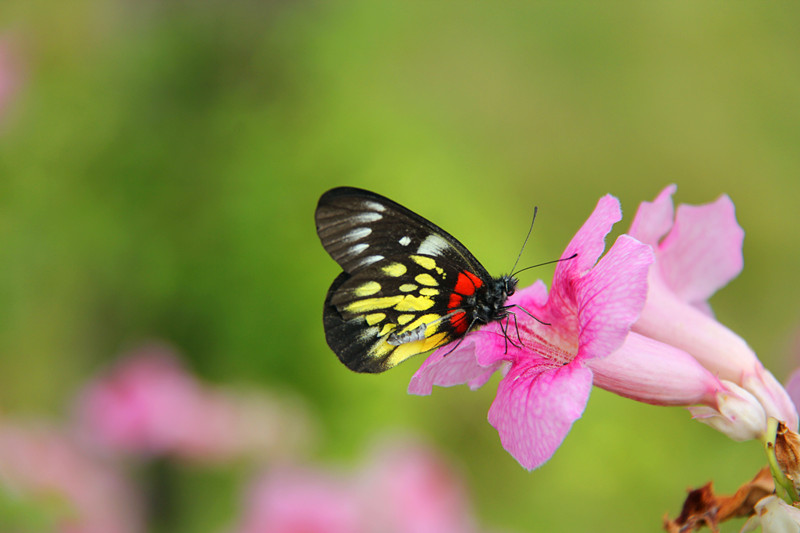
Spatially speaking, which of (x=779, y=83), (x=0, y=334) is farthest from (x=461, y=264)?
(x=779, y=83)

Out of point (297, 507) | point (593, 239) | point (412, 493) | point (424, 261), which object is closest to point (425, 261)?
point (424, 261)

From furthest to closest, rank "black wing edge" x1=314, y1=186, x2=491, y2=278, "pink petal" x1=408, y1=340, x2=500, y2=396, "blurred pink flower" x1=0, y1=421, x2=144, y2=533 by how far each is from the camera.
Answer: "blurred pink flower" x1=0, y1=421, x2=144, y2=533 < "black wing edge" x1=314, y1=186, x2=491, y2=278 < "pink petal" x1=408, y1=340, x2=500, y2=396

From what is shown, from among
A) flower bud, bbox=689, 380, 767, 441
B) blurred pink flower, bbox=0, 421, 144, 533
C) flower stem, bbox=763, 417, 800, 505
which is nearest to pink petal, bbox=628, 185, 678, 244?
flower bud, bbox=689, 380, 767, 441

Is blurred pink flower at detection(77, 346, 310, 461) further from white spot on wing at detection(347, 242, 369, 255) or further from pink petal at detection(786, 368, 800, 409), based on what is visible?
pink petal at detection(786, 368, 800, 409)

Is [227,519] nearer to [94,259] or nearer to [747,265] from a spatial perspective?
[94,259]

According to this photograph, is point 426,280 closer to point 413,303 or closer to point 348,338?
point 413,303

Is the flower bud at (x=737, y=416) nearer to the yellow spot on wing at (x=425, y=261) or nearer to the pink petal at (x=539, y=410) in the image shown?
the pink petal at (x=539, y=410)

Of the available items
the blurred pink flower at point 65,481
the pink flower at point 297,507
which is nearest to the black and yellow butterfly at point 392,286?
the blurred pink flower at point 65,481
